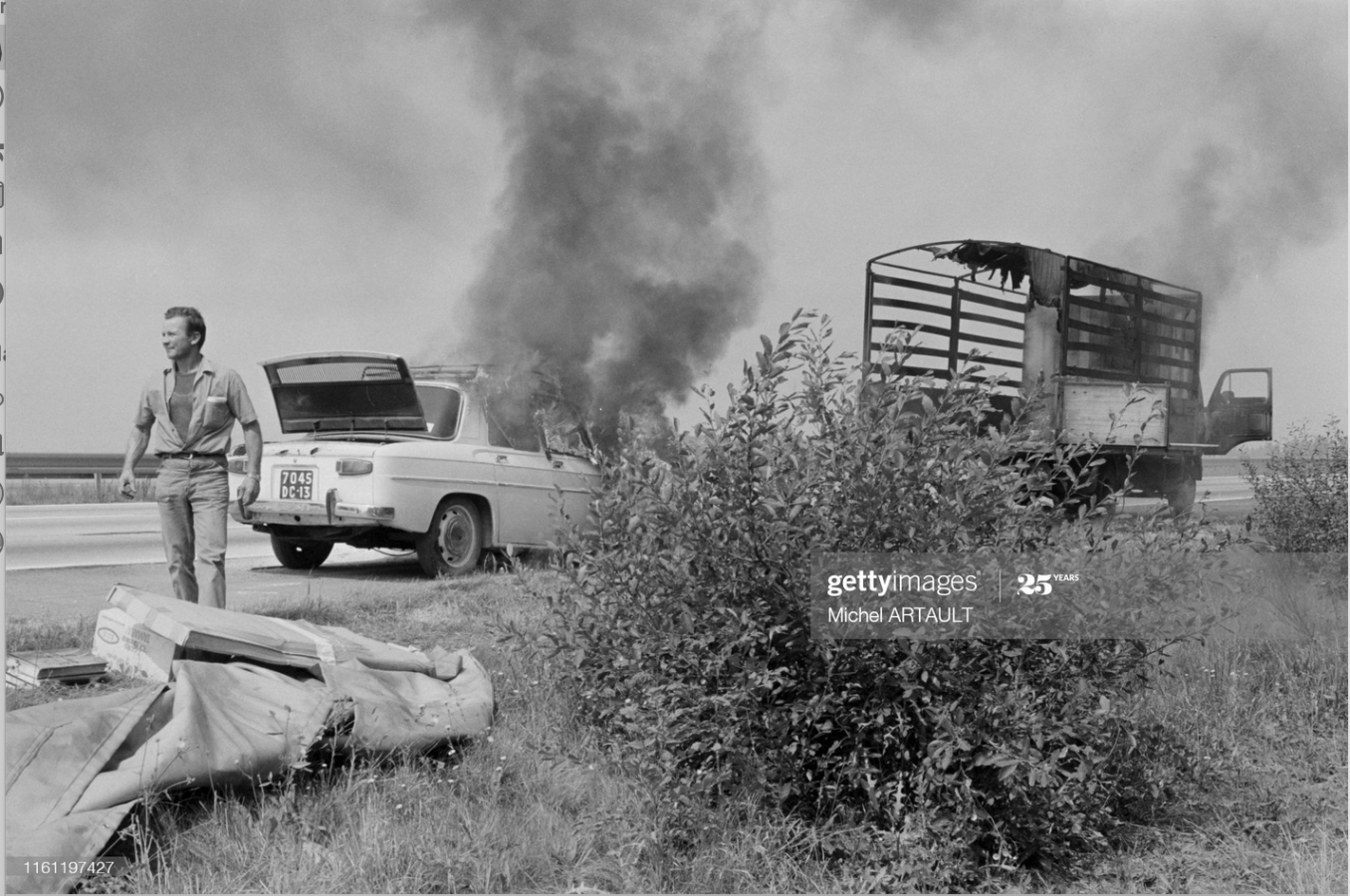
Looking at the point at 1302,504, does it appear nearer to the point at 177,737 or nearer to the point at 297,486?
the point at 177,737

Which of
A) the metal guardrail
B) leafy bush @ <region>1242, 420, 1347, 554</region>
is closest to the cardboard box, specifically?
the metal guardrail

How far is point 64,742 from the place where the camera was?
2.88 metres

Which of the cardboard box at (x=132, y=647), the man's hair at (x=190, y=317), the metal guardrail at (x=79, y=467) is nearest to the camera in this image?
the cardboard box at (x=132, y=647)

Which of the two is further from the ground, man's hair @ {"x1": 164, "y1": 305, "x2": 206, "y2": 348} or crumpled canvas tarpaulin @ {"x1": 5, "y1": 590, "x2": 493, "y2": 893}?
man's hair @ {"x1": 164, "y1": 305, "x2": 206, "y2": 348}

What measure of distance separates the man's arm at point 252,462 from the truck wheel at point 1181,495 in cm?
362

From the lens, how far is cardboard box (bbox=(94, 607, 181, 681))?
3.70m

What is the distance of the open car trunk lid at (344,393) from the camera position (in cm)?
523

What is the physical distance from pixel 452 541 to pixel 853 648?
4840 mm

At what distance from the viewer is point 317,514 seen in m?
6.81

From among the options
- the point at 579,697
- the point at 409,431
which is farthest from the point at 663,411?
the point at 409,431

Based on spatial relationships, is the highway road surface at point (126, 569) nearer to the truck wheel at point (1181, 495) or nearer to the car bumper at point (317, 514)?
the car bumper at point (317, 514)

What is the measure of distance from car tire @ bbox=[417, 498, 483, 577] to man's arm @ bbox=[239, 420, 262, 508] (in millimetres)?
2199

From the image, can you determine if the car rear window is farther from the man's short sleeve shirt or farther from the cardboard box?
the cardboard box

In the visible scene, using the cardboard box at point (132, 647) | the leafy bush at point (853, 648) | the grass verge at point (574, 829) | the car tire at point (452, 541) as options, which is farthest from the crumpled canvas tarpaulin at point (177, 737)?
the car tire at point (452, 541)
